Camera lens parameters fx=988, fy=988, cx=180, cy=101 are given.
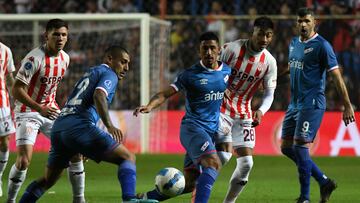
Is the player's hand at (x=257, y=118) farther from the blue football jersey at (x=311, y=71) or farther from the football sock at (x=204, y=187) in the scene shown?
the football sock at (x=204, y=187)

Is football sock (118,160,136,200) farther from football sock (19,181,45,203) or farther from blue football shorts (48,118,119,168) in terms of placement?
football sock (19,181,45,203)

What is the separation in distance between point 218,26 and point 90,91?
35.7 feet

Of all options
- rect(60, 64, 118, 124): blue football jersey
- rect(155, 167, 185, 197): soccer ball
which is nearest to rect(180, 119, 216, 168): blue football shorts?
rect(155, 167, 185, 197): soccer ball

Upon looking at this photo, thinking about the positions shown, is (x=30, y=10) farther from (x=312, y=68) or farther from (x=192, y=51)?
(x=312, y=68)

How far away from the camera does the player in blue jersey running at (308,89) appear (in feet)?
35.3

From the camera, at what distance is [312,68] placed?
430 inches

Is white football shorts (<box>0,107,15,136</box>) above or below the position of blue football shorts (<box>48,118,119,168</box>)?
below

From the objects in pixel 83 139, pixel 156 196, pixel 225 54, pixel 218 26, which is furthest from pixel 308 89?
pixel 218 26

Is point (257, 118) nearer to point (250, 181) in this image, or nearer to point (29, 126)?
point (29, 126)

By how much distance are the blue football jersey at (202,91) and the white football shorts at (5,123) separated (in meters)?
3.13

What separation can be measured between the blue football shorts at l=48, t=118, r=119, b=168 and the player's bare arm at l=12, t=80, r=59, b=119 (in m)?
0.64

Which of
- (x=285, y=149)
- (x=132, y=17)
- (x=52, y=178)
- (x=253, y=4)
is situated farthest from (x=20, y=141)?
(x=253, y=4)

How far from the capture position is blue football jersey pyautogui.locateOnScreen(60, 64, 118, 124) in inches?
336

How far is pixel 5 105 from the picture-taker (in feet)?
39.1
